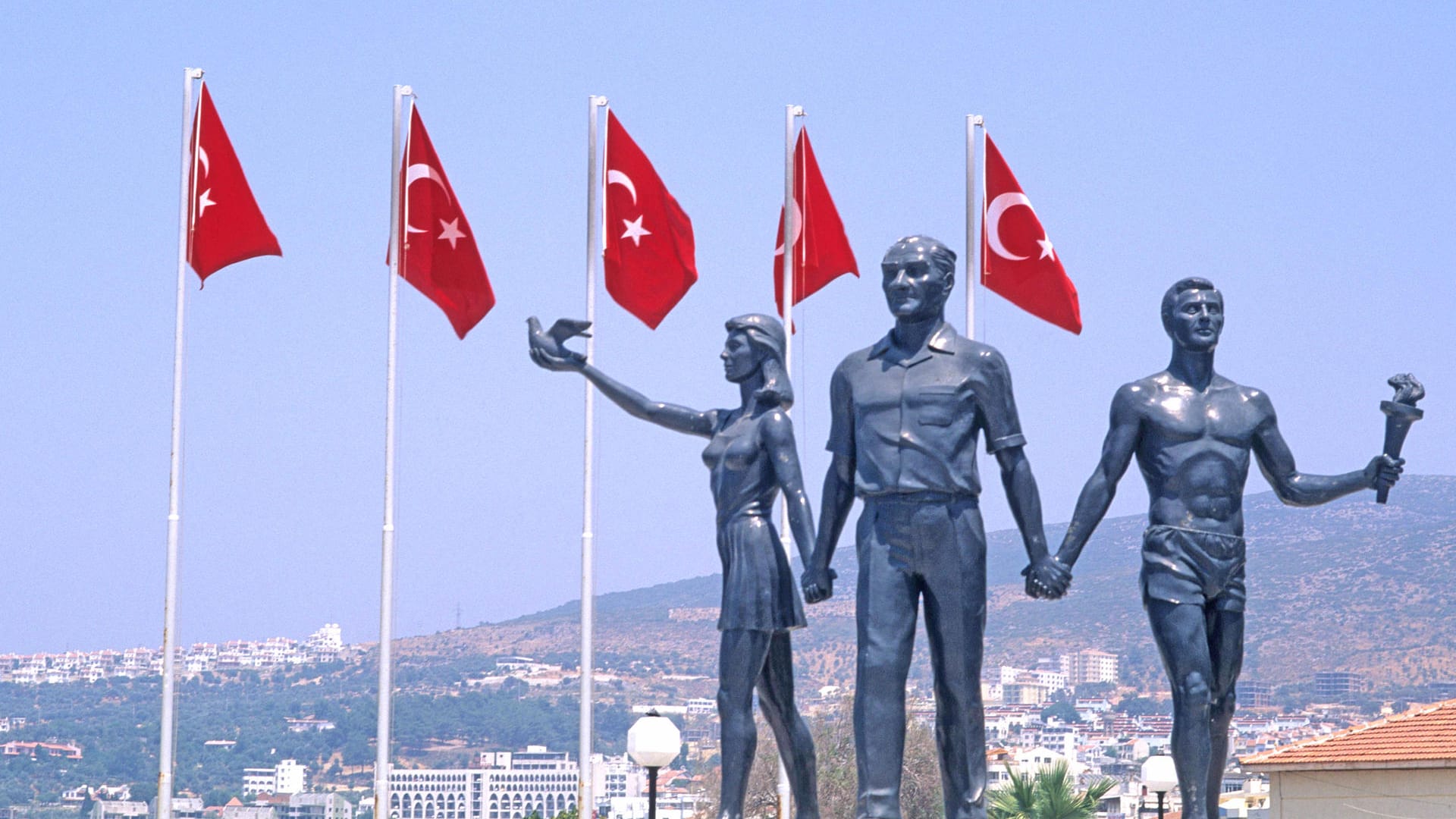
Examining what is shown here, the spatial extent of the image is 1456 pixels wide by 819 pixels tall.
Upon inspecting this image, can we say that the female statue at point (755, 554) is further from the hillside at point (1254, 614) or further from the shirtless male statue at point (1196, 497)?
the hillside at point (1254, 614)

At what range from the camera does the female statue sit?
1077 cm

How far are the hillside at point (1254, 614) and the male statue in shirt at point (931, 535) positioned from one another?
3336 inches

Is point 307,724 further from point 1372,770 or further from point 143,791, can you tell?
point 1372,770

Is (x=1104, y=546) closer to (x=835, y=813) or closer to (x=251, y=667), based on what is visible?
(x=251, y=667)

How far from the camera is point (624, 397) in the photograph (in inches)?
456

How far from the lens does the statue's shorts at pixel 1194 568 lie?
10195 mm

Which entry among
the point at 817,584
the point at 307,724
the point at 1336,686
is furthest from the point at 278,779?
the point at 817,584

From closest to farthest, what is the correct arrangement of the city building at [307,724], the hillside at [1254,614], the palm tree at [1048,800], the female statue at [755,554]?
1. the female statue at [755,554]
2. the palm tree at [1048,800]
3. the hillside at [1254,614]
4. the city building at [307,724]

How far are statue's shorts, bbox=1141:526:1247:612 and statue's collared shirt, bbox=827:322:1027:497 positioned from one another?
0.95 m

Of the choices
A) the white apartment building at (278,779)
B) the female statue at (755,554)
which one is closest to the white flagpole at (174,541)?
the female statue at (755,554)

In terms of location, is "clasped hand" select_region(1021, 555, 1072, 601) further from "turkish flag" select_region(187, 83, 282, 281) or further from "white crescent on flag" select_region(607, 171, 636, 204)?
"turkish flag" select_region(187, 83, 282, 281)

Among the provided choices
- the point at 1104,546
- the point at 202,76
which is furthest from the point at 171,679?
the point at 1104,546

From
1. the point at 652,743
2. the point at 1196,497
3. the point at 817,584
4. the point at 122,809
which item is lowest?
the point at 122,809

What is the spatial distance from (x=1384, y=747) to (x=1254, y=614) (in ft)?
370
